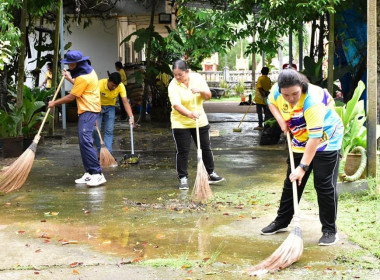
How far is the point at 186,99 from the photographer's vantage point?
8531 mm

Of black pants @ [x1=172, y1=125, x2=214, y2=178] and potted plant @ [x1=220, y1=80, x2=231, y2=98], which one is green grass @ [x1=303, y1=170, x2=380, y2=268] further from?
potted plant @ [x1=220, y1=80, x2=231, y2=98]

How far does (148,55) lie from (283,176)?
33.0 ft

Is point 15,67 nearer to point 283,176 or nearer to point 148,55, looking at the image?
point 148,55

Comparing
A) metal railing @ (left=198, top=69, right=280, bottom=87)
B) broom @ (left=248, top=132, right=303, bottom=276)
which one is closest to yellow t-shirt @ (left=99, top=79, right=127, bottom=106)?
broom @ (left=248, top=132, right=303, bottom=276)

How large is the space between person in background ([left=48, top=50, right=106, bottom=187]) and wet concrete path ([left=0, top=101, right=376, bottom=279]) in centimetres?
25

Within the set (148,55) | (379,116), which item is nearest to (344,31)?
(379,116)

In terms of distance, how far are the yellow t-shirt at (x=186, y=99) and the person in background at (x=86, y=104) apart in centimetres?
123

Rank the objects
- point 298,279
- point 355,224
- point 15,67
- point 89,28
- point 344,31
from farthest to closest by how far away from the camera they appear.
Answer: point 89,28 → point 15,67 → point 344,31 → point 355,224 → point 298,279

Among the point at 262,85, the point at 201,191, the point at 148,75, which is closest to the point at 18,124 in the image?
the point at 201,191

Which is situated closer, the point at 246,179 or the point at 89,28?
the point at 246,179

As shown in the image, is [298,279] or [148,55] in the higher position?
[148,55]

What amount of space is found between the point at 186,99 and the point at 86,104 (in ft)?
4.85

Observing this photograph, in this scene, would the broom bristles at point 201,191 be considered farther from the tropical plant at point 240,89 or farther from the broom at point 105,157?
the tropical plant at point 240,89

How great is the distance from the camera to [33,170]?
10.3 m
